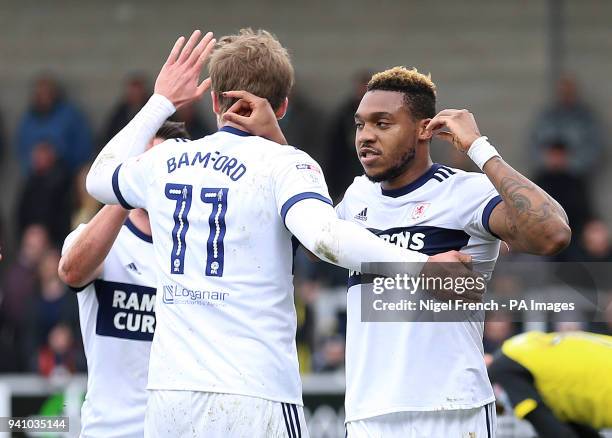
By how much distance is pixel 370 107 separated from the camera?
4.84m

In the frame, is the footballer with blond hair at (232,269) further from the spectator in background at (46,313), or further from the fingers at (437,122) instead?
the spectator in background at (46,313)

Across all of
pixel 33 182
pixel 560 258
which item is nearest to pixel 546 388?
pixel 560 258

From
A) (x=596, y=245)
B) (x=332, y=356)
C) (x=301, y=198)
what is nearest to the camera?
(x=301, y=198)

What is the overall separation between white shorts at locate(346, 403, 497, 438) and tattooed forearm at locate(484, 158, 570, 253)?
74 cm

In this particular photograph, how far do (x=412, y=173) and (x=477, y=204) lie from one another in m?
0.35

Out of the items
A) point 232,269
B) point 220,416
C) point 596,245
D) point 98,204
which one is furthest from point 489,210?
point 98,204

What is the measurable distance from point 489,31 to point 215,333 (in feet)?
39.7

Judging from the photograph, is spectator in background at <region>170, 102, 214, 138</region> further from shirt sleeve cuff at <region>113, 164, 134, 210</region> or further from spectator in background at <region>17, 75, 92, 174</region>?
shirt sleeve cuff at <region>113, 164, 134, 210</region>

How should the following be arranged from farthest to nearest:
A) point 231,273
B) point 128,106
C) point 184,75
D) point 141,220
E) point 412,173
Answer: point 128,106 → point 141,220 → point 184,75 → point 412,173 → point 231,273

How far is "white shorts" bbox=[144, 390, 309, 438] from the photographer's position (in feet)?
14.1

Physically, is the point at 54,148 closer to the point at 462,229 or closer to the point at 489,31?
the point at 489,31

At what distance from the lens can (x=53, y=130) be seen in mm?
15141

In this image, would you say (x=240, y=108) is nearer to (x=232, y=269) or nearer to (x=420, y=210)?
(x=232, y=269)

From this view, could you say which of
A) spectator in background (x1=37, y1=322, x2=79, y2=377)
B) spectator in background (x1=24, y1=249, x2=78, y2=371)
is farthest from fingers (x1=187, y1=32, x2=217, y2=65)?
spectator in background (x1=24, y1=249, x2=78, y2=371)
